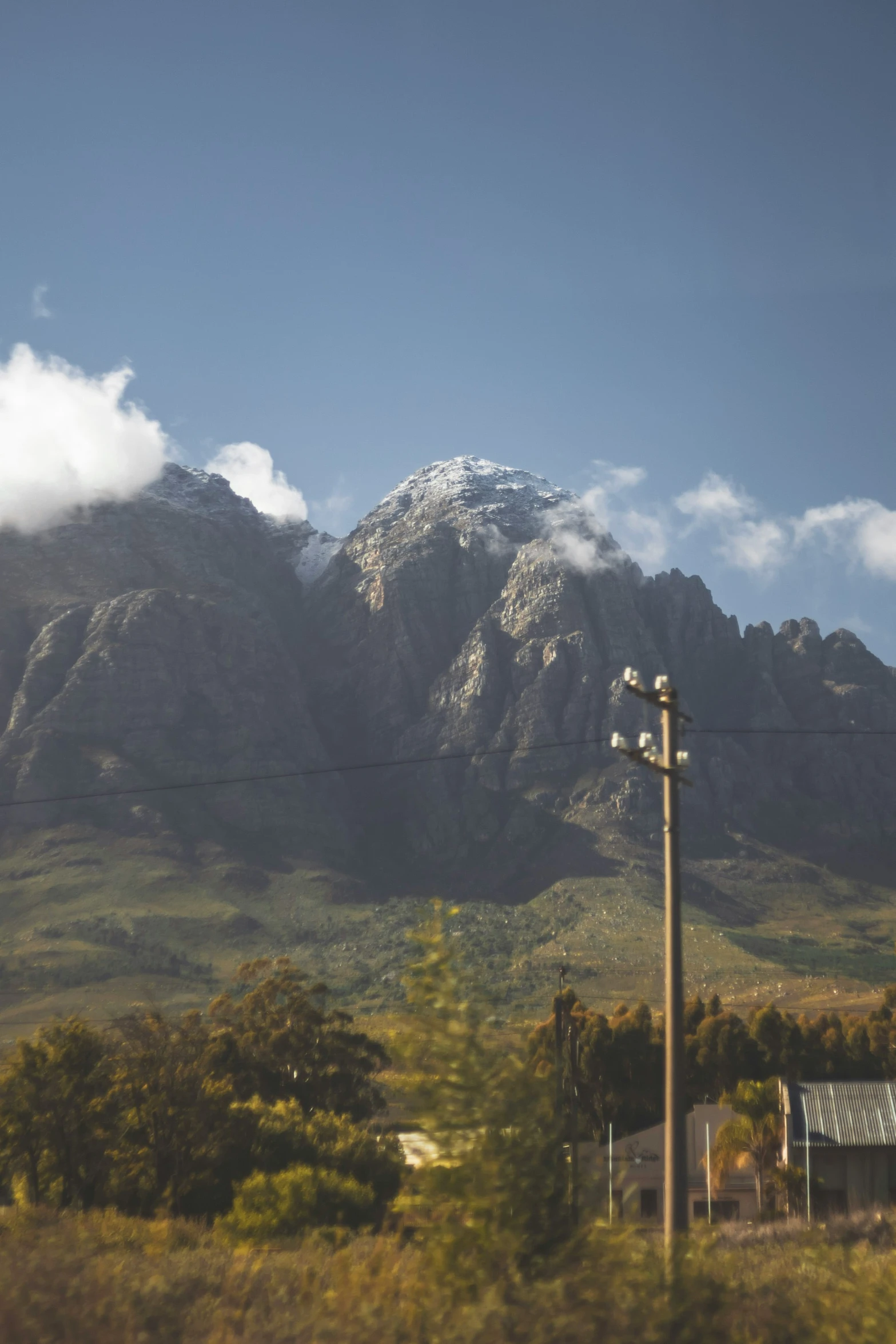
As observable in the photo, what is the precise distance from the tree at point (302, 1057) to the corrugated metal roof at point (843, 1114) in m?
32.2

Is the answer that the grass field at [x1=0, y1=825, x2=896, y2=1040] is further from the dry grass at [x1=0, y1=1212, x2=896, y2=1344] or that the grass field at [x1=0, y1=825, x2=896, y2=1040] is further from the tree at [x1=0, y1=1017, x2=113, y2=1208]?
the dry grass at [x1=0, y1=1212, x2=896, y2=1344]

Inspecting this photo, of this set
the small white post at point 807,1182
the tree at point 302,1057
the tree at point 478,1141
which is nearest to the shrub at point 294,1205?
the small white post at point 807,1182

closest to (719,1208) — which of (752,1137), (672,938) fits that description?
(752,1137)

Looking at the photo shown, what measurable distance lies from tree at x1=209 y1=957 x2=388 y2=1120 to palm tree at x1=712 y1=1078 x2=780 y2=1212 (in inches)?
1156

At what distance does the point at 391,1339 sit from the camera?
1342 centimetres

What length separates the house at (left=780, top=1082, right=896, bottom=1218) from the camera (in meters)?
49.6

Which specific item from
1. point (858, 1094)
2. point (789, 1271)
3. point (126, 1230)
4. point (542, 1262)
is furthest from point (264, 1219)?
point (858, 1094)

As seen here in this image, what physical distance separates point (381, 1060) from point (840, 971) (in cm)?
11276

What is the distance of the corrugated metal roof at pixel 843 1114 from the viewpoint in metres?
49.8

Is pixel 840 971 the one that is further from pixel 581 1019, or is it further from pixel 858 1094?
pixel 858 1094

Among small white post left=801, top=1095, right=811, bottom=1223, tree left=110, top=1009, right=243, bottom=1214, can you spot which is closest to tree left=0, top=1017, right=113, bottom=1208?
tree left=110, top=1009, right=243, bottom=1214

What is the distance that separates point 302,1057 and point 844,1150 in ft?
124

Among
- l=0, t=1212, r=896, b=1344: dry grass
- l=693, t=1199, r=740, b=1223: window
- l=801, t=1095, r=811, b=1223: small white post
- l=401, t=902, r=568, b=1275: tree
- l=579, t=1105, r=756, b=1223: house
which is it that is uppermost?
l=401, t=902, r=568, b=1275: tree

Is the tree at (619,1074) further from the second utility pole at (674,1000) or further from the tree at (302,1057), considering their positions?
the second utility pole at (674,1000)
